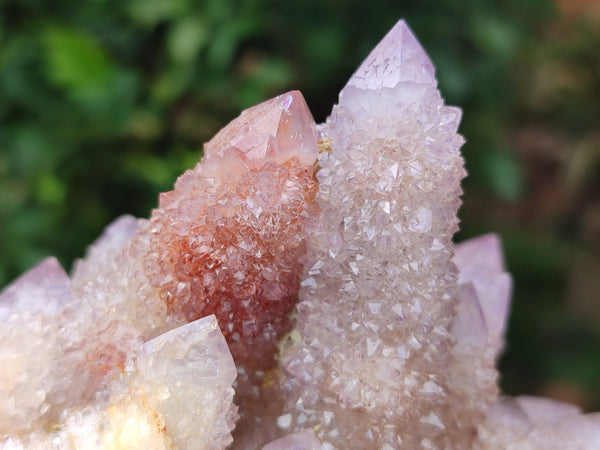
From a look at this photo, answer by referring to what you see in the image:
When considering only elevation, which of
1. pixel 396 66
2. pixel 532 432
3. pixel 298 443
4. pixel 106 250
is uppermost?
pixel 396 66

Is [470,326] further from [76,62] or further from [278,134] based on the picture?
[76,62]

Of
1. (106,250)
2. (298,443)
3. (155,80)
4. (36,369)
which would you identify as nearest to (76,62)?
(155,80)

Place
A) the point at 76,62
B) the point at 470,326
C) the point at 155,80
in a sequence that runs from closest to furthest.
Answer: the point at 470,326
the point at 76,62
the point at 155,80

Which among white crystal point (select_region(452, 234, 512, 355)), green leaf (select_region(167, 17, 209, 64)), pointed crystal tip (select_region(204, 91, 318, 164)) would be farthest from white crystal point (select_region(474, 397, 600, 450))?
green leaf (select_region(167, 17, 209, 64))

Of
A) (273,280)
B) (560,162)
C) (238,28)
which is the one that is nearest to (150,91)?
(238,28)

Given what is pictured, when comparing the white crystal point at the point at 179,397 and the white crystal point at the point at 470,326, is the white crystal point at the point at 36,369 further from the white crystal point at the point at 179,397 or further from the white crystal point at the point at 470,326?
the white crystal point at the point at 470,326

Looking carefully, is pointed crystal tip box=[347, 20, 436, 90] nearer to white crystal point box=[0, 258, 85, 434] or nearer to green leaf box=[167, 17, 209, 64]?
white crystal point box=[0, 258, 85, 434]

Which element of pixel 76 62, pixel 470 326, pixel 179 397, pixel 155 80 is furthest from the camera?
pixel 155 80
